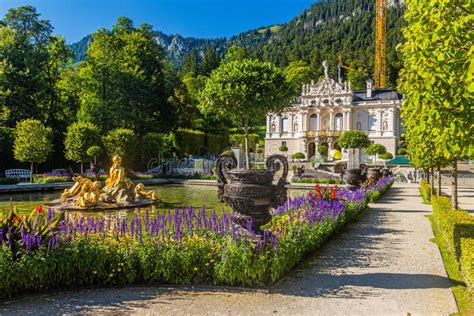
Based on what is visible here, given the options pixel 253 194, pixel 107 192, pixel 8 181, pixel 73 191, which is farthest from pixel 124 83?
pixel 253 194

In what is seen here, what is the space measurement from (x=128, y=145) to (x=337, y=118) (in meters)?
35.1

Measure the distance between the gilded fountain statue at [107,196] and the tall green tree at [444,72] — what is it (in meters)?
10.3

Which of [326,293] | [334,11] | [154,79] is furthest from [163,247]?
[334,11]

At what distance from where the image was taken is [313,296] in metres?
4.84

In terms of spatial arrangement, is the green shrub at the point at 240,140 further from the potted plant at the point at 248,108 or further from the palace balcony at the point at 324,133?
the potted plant at the point at 248,108

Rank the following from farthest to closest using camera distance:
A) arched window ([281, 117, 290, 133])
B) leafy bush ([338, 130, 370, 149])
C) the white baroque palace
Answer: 1. arched window ([281, 117, 290, 133])
2. the white baroque palace
3. leafy bush ([338, 130, 370, 149])

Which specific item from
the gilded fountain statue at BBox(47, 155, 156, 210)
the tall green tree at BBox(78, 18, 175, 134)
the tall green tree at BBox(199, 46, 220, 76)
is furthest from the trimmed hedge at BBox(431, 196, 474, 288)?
the tall green tree at BBox(199, 46, 220, 76)

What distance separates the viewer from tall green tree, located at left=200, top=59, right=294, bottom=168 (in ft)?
24.7

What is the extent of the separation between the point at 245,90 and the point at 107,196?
24.6ft

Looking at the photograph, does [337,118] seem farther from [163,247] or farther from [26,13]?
[163,247]

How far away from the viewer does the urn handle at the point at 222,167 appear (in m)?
6.05

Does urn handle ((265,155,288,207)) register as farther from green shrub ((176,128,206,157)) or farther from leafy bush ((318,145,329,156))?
leafy bush ((318,145,329,156))

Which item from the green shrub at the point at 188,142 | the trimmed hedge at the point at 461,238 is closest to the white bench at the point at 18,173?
the green shrub at the point at 188,142

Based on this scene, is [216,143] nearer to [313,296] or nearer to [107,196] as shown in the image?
[107,196]
